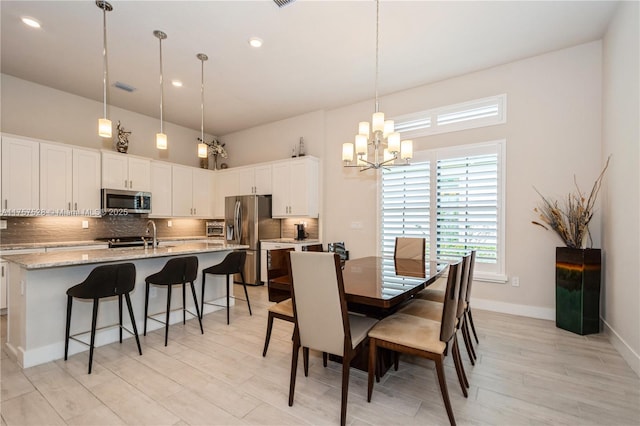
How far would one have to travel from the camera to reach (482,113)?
418 cm

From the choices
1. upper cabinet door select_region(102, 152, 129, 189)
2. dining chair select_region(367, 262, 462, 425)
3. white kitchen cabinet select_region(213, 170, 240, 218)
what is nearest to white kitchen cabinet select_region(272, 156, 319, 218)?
white kitchen cabinet select_region(213, 170, 240, 218)

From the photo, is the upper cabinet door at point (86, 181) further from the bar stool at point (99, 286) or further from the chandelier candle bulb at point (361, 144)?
the chandelier candle bulb at point (361, 144)

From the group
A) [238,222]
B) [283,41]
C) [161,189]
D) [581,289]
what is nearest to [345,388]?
[581,289]

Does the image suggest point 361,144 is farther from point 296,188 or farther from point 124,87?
point 124,87

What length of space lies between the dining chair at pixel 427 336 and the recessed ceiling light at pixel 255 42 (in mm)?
3177

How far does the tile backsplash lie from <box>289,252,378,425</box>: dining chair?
4.84 m

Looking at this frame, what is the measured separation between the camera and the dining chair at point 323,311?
6.16 ft

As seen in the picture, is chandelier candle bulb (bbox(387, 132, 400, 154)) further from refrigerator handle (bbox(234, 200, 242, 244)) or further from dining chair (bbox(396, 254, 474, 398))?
refrigerator handle (bbox(234, 200, 242, 244))

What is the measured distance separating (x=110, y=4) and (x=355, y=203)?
3.99 meters

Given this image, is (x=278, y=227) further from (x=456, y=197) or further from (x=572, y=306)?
(x=572, y=306)

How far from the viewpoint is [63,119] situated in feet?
16.1

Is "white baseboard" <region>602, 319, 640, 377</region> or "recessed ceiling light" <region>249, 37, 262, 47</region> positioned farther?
"recessed ceiling light" <region>249, 37, 262, 47</region>

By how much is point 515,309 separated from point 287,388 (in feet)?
10.6

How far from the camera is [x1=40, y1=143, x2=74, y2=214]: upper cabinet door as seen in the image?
4402mm
